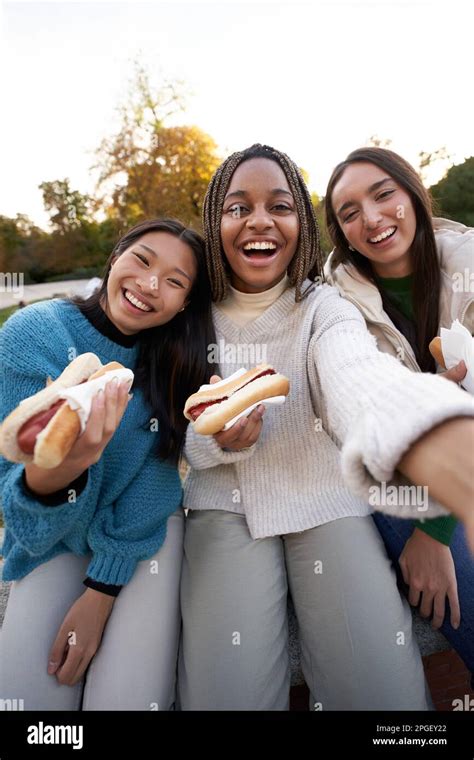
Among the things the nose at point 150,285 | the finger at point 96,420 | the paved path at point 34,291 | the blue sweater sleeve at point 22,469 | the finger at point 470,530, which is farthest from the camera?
the paved path at point 34,291

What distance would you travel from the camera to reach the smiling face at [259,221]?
7.25ft

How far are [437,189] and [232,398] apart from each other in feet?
50.6

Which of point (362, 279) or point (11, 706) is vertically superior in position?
point (362, 279)

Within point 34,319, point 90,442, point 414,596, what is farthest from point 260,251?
point 414,596

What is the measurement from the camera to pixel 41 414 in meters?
1.47

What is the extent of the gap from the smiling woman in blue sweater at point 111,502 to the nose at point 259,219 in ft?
1.02

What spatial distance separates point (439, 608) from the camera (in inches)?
77.0

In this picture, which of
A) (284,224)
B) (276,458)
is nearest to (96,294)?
(284,224)

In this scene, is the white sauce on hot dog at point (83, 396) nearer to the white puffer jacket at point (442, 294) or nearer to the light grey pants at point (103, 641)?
the light grey pants at point (103, 641)

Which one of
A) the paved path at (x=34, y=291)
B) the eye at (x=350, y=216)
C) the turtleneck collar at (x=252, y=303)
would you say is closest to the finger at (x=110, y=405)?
the turtleneck collar at (x=252, y=303)

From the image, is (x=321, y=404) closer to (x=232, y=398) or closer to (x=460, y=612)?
(x=232, y=398)

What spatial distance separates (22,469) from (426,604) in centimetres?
162

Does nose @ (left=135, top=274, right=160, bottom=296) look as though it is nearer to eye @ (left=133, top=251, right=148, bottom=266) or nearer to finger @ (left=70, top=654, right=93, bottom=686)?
eye @ (left=133, top=251, right=148, bottom=266)
